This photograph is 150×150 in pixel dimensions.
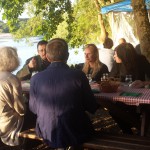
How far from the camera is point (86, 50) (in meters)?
4.48

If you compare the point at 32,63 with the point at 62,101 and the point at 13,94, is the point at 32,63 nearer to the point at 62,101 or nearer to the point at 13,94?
the point at 13,94

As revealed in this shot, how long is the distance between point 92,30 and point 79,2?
56.6 inches

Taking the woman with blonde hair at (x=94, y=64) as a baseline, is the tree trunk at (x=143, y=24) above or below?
above

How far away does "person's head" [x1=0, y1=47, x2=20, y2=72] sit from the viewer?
308 centimetres

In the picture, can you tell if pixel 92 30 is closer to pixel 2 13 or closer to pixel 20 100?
pixel 2 13

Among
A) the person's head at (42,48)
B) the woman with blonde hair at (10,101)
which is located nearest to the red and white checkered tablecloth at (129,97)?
the woman with blonde hair at (10,101)

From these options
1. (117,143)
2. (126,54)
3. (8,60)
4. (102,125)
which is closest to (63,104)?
(117,143)

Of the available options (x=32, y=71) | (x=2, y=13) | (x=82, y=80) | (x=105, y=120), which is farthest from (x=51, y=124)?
(x=2, y=13)

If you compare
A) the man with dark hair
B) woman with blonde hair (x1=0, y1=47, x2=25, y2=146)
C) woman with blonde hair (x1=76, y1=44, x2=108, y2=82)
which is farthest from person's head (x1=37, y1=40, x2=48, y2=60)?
woman with blonde hair (x1=0, y1=47, x2=25, y2=146)

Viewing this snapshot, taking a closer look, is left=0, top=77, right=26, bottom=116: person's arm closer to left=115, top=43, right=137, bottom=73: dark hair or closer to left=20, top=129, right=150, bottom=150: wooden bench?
left=20, top=129, right=150, bottom=150: wooden bench

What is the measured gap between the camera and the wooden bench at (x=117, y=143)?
8.56 ft

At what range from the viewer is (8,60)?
10.2ft

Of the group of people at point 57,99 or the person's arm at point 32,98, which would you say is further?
the person's arm at point 32,98

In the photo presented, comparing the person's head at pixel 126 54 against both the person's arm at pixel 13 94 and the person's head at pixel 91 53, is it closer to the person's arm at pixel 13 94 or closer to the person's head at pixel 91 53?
the person's head at pixel 91 53
